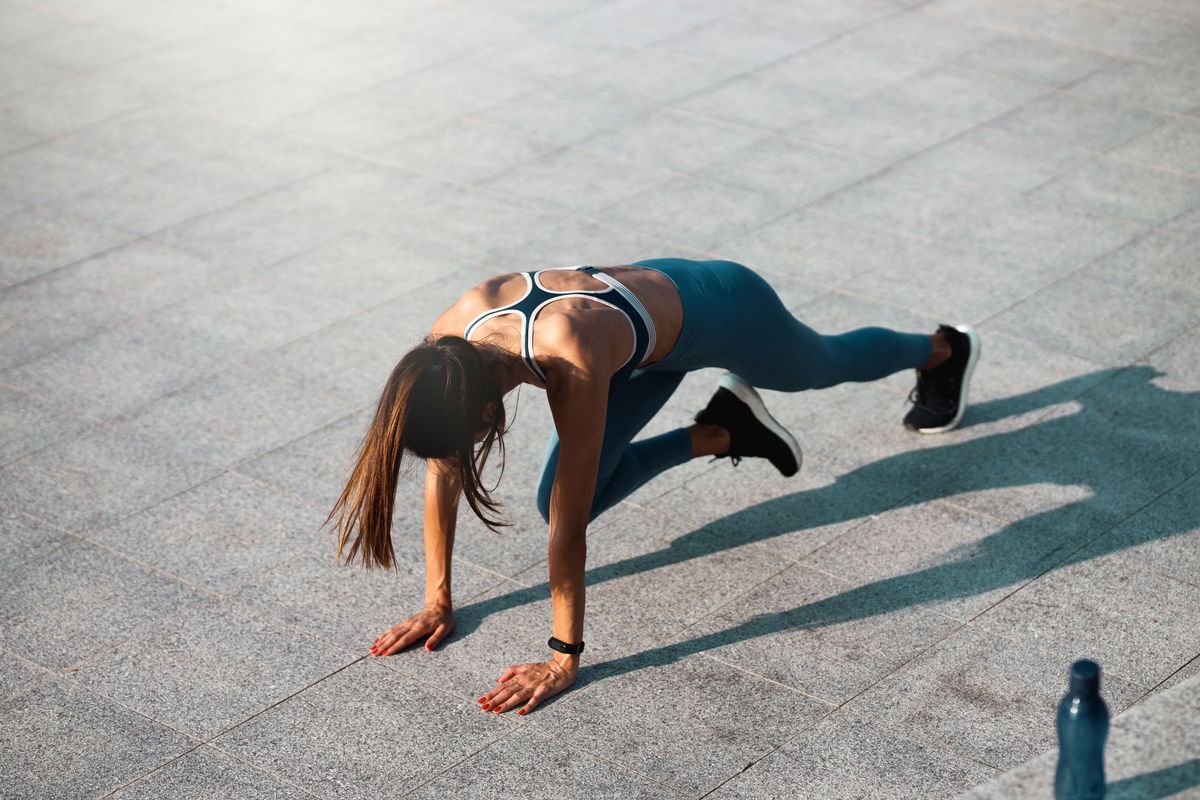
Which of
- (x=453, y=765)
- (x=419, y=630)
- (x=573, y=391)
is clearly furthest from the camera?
(x=419, y=630)

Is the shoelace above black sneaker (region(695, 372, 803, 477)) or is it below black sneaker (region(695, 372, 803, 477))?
below

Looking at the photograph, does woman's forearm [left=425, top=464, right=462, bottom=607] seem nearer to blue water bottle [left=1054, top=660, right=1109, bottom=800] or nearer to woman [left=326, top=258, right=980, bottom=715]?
woman [left=326, top=258, right=980, bottom=715]

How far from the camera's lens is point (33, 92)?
10398mm

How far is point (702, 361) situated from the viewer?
485 cm

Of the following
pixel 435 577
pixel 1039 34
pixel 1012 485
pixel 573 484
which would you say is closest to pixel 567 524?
pixel 573 484

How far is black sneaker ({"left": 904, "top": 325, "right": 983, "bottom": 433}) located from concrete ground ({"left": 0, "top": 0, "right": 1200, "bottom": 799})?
0.35ft

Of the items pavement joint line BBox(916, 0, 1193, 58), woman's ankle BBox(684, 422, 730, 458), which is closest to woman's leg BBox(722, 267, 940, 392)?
woman's ankle BBox(684, 422, 730, 458)

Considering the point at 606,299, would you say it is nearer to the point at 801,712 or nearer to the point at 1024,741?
the point at 801,712

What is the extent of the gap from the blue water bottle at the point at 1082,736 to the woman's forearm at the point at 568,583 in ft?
5.16

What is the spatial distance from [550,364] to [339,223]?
14.0ft

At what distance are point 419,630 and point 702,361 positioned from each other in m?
1.31

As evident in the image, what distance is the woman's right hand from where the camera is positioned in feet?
15.6

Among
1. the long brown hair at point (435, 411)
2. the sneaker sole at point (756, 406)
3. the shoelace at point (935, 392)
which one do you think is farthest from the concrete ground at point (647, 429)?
the long brown hair at point (435, 411)

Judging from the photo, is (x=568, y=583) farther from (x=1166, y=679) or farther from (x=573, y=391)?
(x=1166, y=679)
